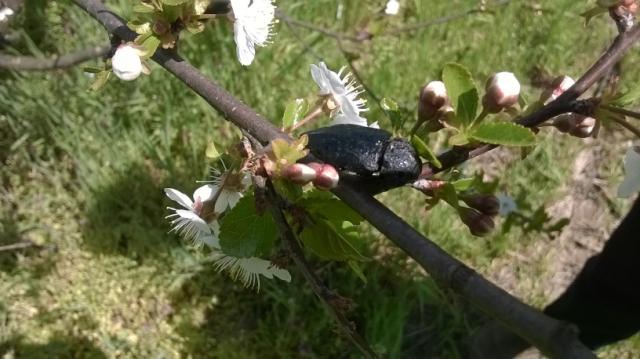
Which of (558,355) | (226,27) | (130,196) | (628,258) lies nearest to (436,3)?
(226,27)

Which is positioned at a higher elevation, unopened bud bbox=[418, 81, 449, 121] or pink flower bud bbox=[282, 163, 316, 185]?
unopened bud bbox=[418, 81, 449, 121]

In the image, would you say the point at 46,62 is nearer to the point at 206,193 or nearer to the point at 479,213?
the point at 206,193

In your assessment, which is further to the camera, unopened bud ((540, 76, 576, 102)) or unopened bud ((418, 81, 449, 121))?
unopened bud ((540, 76, 576, 102))

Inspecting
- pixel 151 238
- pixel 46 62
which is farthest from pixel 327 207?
pixel 151 238

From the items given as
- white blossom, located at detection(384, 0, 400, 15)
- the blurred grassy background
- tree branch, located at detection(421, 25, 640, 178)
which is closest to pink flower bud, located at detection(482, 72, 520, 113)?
tree branch, located at detection(421, 25, 640, 178)

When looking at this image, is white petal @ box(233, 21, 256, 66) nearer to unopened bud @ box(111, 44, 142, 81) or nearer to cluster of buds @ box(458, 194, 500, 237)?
unopened bud @ box(111, 44, 142, 81)
